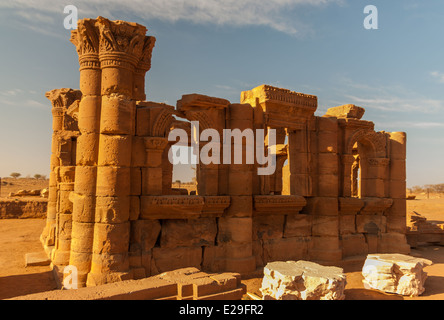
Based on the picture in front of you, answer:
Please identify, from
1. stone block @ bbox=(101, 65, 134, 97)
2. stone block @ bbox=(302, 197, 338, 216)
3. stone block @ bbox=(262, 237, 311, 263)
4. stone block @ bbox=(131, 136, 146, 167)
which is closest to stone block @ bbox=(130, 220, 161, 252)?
stone block @ bbox=(131, 136, 146, 167)

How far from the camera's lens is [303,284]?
560 cm

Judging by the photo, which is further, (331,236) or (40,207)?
(40,207)

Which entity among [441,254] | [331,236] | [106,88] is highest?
[106,88]

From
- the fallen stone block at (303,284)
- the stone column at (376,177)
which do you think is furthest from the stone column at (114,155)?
the stone column at (376,177)

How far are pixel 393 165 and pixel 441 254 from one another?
347 cm

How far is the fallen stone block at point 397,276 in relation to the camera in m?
6.49

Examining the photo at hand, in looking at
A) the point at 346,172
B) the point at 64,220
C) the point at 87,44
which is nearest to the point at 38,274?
the point at 64,220

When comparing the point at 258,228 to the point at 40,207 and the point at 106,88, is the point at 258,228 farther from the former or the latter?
the point at 40,207

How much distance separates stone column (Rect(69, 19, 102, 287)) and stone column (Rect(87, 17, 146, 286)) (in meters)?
0.13

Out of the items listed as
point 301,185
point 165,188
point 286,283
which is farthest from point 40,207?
point 286,283

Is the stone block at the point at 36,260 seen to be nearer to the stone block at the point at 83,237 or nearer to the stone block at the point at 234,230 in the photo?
the stone block at the point at 83,237

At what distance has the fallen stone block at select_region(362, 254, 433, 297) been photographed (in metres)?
6.49

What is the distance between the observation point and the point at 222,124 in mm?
7922

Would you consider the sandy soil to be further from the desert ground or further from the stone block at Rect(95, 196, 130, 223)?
the stone block at Rect(95, 196, 130, 223)
